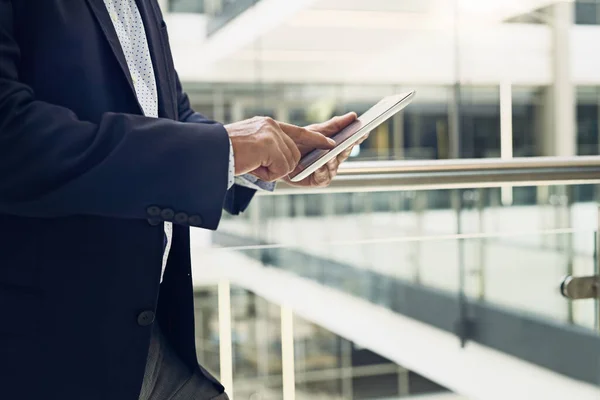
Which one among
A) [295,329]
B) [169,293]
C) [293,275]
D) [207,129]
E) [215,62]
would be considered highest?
[215,62]

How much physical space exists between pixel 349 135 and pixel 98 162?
368 millimetres

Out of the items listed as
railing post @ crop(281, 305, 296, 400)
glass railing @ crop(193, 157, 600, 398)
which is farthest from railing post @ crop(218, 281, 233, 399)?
railing post @ crop(281, 305, 296, 400)

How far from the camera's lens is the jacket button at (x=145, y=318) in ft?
2.81

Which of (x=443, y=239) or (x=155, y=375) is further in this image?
(x=443, y=239)

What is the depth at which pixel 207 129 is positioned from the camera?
825 millimetres

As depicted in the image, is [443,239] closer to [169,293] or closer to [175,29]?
[169,293]

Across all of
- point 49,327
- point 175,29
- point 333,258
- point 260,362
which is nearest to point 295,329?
point 260,362

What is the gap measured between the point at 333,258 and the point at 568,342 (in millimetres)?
749

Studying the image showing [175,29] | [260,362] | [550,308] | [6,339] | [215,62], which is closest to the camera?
[6,339]

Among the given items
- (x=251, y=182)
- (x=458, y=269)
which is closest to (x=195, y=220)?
(x=251, y=182)

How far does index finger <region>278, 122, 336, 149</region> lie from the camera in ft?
3.13

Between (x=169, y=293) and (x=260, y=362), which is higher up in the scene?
(x=169, y=293)

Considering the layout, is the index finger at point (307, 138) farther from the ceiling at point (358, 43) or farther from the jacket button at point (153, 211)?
the ceiling at point (358, 43)

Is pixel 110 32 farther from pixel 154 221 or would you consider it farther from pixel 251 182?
pixel 251 182
